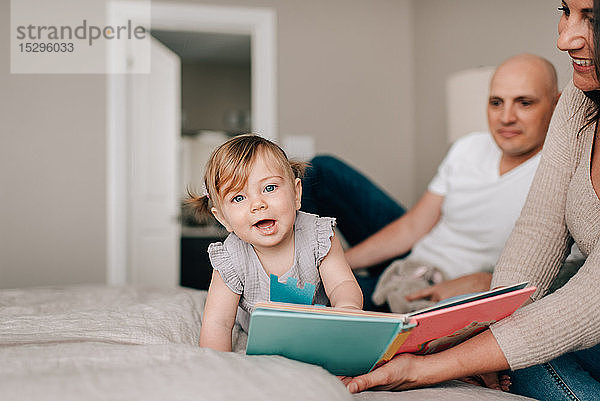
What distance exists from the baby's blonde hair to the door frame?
2.26 m

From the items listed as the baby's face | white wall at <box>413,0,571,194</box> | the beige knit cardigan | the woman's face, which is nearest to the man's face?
white wall at <box>413,0,571,194</box>

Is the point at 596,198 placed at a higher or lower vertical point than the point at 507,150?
lower

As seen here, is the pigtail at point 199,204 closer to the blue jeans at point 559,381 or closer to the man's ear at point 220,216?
the man's ear at point 220,216

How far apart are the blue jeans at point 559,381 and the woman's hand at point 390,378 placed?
0.24 metres

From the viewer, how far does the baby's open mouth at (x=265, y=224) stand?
0.99 m

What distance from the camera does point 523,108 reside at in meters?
1.68

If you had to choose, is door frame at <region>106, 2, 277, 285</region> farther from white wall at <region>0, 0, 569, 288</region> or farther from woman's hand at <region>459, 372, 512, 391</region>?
woman's hand at <region>459, 372, 512, 391</region>

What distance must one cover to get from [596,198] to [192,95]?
634cm

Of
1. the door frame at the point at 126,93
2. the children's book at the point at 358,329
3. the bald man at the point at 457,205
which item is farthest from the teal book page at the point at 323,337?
the door frame at the point at 126,93

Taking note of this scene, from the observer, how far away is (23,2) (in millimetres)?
3133

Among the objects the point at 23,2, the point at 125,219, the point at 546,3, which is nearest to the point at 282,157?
the point at 546,3

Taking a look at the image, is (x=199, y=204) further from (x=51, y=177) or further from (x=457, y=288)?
(x=51, y=177)

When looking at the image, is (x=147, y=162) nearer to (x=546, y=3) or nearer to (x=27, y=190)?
(x=27, y=190)

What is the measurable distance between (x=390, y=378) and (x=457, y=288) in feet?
2.40
